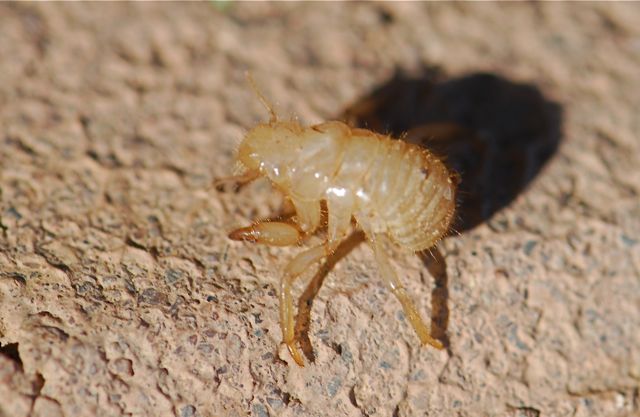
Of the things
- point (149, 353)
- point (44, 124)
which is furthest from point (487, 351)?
point (44, 124)

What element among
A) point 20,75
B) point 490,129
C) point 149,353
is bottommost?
point 20,75

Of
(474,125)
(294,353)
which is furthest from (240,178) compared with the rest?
(474,125)

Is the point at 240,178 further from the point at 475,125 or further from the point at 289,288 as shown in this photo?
the point at 475,125

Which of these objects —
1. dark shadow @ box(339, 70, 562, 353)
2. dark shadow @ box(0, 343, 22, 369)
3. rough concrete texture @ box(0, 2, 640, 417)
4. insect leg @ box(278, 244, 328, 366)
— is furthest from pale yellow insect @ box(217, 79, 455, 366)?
dark shadow @ box(0, 343, 22, 369)

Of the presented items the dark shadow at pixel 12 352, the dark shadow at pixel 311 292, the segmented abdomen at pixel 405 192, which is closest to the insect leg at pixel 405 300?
the segmented abdomen at pixel 405 192

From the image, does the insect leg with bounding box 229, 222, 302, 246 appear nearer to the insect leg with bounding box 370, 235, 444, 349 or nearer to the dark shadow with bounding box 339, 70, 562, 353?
the insect leg with bounding box 370, 235, 444, 349

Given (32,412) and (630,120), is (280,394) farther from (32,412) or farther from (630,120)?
(630,120)

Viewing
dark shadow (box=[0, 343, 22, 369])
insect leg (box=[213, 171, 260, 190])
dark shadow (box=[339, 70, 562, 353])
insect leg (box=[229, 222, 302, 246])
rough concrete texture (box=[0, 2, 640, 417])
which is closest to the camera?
dark shadow (box=[0, 343, 22, 369])
